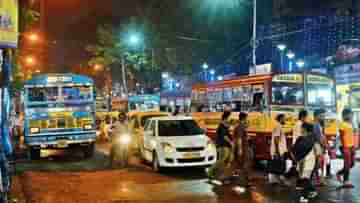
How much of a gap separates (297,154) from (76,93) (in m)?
10.9

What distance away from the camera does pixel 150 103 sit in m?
34.0

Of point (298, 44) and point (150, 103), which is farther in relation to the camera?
point (150, 103)

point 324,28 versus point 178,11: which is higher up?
point 178,11

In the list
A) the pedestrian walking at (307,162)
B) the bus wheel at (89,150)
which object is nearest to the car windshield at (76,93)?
the bus wheel at (89,150)

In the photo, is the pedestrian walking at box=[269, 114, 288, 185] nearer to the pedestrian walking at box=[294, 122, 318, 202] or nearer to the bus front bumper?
the pedestrian walking at box=[294, 122, 318, 202]

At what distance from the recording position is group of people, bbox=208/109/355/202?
31.4 feet

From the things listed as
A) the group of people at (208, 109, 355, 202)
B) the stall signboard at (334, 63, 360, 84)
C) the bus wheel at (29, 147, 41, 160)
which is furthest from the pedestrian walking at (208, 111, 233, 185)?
the stall signboard at (334, 63, 360, 84)

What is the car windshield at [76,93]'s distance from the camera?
60.0 ft

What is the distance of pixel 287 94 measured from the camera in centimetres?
A: 1430

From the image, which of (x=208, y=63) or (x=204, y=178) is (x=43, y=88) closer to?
(x=204, y=178)

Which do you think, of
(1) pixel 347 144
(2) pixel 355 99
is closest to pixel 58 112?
(1) pixel 347 144

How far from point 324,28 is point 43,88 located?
16454mm

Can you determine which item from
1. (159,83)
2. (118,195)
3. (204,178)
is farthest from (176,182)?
(159,83)

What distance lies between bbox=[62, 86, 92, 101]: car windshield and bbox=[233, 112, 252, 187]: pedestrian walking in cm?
878
